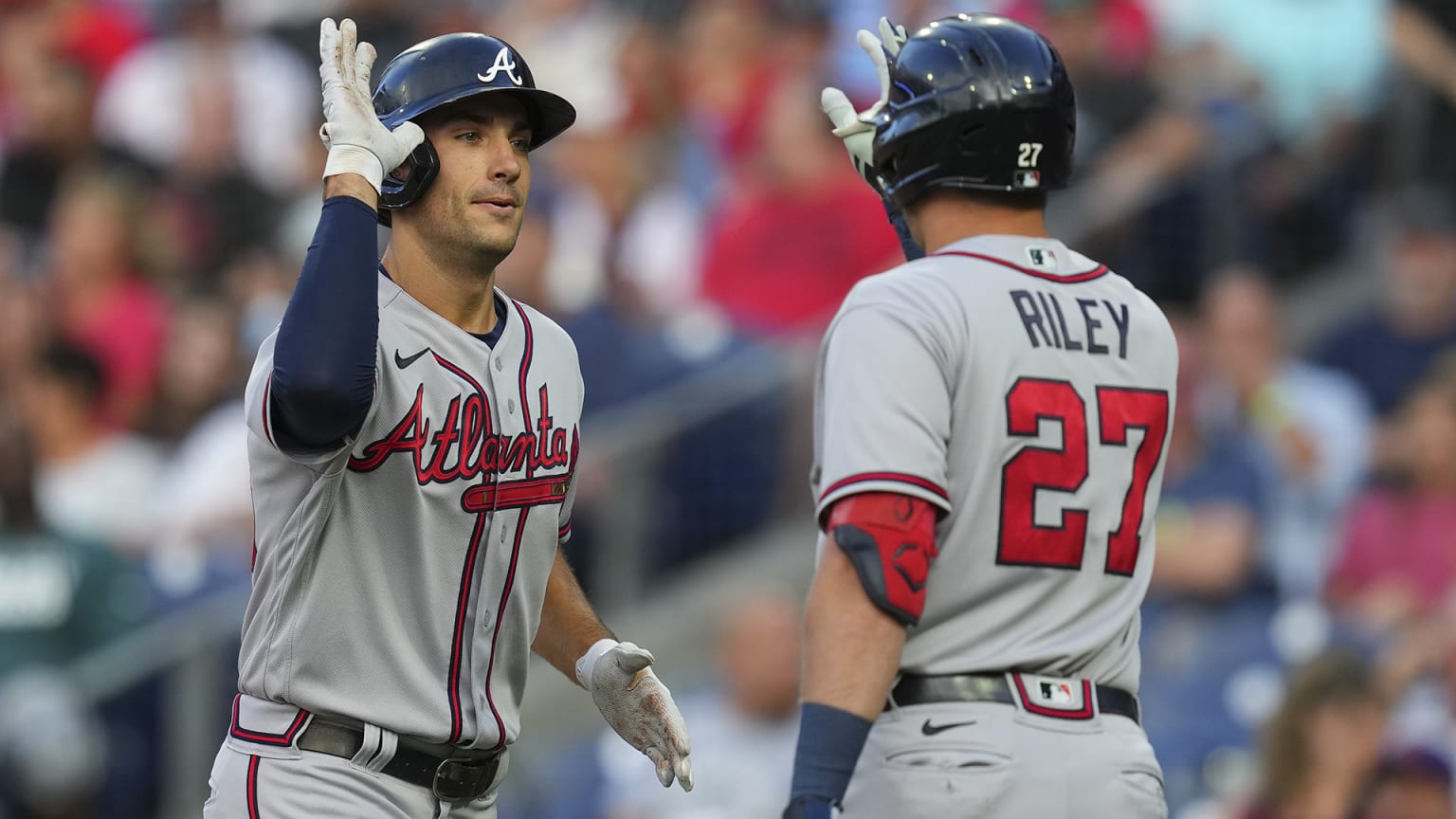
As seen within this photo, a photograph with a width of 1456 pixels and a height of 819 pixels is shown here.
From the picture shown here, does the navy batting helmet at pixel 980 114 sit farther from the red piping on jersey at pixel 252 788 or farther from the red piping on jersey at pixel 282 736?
the red piping on jersey at pixel 252 788

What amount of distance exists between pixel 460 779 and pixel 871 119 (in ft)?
4.67

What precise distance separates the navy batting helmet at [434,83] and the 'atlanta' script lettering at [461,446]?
39 cm

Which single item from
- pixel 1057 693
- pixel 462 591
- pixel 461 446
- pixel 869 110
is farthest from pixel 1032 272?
pixel 462 591

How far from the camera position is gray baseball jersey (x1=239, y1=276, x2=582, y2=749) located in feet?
10.7

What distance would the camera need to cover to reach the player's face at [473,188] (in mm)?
3426

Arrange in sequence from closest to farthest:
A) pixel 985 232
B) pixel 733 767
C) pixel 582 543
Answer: pixel 985 232 < pixel 733 767 < pixel 582 543

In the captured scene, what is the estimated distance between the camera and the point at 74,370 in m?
8.91

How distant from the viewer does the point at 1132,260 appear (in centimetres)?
834

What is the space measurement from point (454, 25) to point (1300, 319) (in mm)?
Answer: 5143

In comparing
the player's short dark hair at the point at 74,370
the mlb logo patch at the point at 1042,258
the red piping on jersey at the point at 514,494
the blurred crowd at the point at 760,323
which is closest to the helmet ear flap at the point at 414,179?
the red piping on jersey at the point at 514,494

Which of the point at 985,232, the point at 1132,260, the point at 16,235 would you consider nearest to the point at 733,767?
the point at 1132,260

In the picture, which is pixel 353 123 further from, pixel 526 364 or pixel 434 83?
pixel 526 364

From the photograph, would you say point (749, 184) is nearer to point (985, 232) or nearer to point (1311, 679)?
point (1311, 679)

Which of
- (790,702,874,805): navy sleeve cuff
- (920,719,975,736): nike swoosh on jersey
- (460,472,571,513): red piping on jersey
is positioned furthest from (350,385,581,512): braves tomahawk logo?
(920,719,975,736): nike swoosh on jersey
